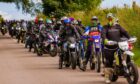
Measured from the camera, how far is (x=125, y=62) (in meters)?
14.4

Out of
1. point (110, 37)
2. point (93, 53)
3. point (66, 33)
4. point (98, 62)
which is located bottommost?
point (98, 62)

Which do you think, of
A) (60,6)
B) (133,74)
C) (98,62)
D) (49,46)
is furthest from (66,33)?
(60,6)

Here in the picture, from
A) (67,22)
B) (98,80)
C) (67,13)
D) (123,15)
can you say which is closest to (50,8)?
(67,13)

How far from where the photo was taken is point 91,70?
65.3 ft

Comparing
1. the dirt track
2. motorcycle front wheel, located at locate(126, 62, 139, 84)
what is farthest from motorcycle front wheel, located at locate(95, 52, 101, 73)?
motorcycle front wheel, located at locate(126, 62, 139, 84)

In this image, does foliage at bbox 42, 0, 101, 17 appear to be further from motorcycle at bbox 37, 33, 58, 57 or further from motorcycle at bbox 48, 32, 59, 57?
motorcycle at bbox 48, 32, 59, 57

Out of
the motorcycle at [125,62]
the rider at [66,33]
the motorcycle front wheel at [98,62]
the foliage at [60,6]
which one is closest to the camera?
the motorcycle at [125,62]

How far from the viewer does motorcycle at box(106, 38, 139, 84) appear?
14044 mm

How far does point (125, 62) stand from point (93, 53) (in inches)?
192

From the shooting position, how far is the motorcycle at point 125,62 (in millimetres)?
14044

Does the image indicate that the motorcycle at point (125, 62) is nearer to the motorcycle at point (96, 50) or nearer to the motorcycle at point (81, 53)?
the motorcycle at point (96, 50)

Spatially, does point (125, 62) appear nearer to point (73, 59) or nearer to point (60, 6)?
point (73, 59)

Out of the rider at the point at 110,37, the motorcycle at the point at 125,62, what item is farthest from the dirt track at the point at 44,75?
the motorcycle at the point at 125,62

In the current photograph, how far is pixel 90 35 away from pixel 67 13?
35.6 metres
